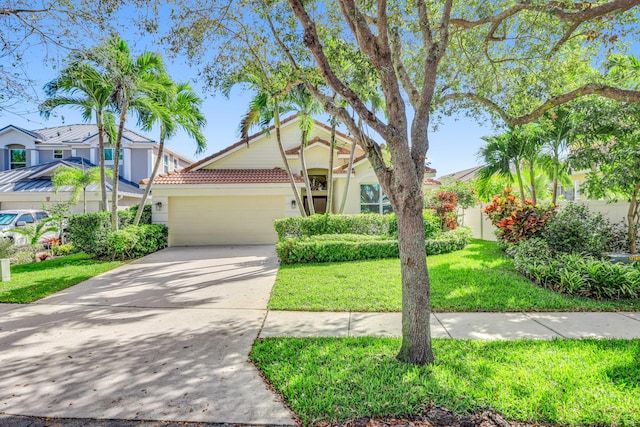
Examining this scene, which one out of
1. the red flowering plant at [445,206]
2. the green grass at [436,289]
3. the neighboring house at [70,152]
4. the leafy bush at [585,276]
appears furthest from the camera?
the neighboring house at [70,152]

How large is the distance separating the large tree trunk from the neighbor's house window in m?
12.4

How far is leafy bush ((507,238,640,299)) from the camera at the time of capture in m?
6.40

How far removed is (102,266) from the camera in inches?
407

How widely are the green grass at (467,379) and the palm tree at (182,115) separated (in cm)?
1051

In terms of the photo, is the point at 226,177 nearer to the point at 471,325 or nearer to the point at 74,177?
the point at 74,177

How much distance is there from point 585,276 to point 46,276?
12.1 meters

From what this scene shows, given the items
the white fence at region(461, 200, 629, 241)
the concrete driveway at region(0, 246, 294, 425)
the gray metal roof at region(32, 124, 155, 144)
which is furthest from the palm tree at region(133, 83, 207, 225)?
the white fence at region(461, 200, 629, 241)

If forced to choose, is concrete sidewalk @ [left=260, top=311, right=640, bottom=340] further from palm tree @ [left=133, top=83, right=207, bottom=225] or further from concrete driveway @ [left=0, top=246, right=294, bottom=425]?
palm tree @ [left=133, top=83, right=207, bottom=225]

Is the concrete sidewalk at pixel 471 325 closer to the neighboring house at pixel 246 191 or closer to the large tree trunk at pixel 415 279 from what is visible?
the large tree trunk at pixel 415 279

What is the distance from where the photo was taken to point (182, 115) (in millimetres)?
12906

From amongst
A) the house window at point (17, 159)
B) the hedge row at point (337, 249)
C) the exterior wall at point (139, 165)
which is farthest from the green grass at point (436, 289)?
the house window at point (17, 159)

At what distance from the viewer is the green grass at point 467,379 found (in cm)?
301

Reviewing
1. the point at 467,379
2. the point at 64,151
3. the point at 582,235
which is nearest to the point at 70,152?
the point at 64,151

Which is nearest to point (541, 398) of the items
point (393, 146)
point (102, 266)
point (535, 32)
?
point (393, 146)
